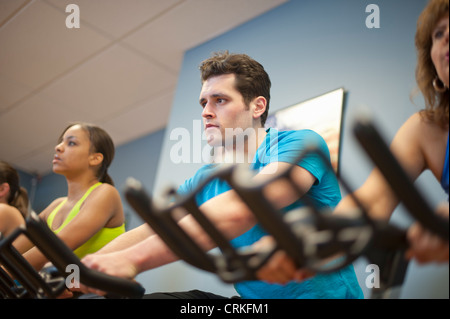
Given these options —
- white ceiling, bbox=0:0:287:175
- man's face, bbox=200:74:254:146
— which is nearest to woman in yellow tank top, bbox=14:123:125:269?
man's face, bbox=200:74:254:146

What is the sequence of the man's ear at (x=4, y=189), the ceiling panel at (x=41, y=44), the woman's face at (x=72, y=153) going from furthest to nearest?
1. the ceiling panel at (x=41, y=44)
2. the man's ear at (x=4, y=189)
3. the woman's face at (x=72, y=153)

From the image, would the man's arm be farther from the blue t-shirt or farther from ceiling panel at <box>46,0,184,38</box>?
ceiling panel at <box>46,0,184,38</box>

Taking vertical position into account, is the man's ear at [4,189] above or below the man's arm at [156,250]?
above

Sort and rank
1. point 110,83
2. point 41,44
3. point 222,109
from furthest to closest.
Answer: point 110,83 < point 41,44 < point 222,109

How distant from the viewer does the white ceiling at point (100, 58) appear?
2.47 m

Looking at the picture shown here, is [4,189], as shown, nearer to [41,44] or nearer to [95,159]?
[95,159]

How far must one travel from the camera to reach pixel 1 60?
297cm

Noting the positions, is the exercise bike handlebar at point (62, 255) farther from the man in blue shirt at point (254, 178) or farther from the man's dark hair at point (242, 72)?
the man's dark hair at point (242, 72)

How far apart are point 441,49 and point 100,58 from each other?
7.96 feet

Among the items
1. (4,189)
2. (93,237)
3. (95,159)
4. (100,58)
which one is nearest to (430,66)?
(93,237)

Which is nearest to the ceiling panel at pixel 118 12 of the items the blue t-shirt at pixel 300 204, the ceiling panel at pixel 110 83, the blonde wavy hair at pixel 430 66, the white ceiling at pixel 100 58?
the white ceiling at pixel 100 58

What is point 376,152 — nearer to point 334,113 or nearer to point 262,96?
point 262,96

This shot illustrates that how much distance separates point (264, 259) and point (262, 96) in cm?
100

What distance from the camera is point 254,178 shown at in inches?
29.7
